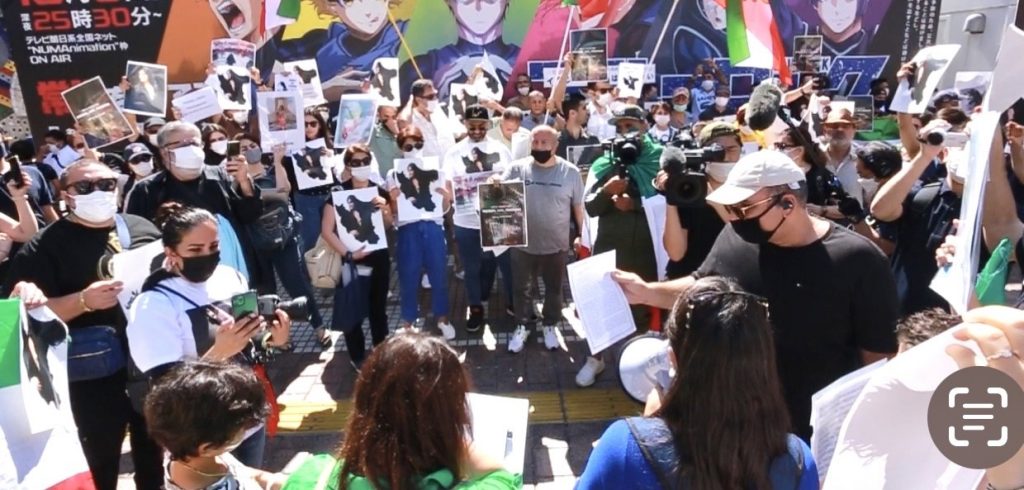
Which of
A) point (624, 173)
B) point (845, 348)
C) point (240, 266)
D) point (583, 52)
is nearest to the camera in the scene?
point (845, 348)

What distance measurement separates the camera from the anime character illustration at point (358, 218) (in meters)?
5.05

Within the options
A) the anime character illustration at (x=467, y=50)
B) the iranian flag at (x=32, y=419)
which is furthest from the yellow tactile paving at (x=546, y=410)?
the anime character illustration at (x=467, y=50)

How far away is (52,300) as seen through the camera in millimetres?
2928

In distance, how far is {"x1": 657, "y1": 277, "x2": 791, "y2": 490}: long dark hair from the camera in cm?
151

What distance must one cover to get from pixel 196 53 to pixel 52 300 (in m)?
9.77

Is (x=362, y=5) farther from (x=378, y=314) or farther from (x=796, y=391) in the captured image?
(x=796, y=391)

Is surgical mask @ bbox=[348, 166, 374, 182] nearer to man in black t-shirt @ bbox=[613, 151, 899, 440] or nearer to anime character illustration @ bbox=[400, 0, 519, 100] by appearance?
man in black t-shirt @ bbox=[613, 151, 899, 440]

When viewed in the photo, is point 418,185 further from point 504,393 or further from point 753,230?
point 753,230

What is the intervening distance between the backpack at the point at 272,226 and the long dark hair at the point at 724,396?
4035mm

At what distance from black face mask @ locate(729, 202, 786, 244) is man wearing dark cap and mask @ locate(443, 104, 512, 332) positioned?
10.2 feet

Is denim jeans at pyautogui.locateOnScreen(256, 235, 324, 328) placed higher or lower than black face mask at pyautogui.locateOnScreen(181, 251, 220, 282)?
lower

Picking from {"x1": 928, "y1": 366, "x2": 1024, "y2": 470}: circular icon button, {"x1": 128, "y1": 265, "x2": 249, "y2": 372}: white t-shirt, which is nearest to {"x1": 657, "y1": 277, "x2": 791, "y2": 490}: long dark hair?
{"x1": 928, "y1": 366, "x2": 1024, "y2": 470}: circular icon button

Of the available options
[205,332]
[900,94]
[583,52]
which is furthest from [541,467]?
[583,52]

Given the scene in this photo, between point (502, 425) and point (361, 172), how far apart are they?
134 inches
